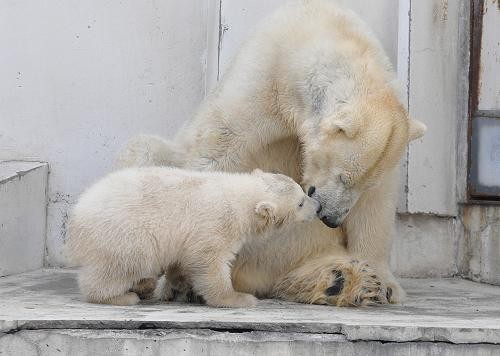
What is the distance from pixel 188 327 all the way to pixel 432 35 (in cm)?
272

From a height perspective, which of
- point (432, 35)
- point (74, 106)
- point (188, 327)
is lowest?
point (188, 327)

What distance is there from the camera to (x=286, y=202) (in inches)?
167

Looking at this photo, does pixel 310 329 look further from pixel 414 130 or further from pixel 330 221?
pixel 414 130

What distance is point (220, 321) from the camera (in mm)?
3508

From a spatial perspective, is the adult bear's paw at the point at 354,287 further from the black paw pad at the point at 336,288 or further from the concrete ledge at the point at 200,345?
the concrete ledge at the point at 200,345

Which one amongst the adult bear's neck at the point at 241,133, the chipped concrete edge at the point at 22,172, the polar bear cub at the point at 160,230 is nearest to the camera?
the polar bear cub at the point at 160,230

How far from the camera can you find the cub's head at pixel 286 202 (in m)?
4.23

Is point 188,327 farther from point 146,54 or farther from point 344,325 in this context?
point 146,54

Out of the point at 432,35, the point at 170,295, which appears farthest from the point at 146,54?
the point at 170,295

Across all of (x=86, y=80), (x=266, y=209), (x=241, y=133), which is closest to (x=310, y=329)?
(x=266, y=209)

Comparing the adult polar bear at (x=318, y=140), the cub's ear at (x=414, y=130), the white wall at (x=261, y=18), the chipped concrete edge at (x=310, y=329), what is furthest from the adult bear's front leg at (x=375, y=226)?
the white wall at (x=261, y=18)

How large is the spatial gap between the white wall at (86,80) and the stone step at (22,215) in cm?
9

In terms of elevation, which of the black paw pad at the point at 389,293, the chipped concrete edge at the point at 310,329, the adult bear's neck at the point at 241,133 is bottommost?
the chipped concrete edge at the point at 310,329

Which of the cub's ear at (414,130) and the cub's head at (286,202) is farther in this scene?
the cub's ear at (414,130)
